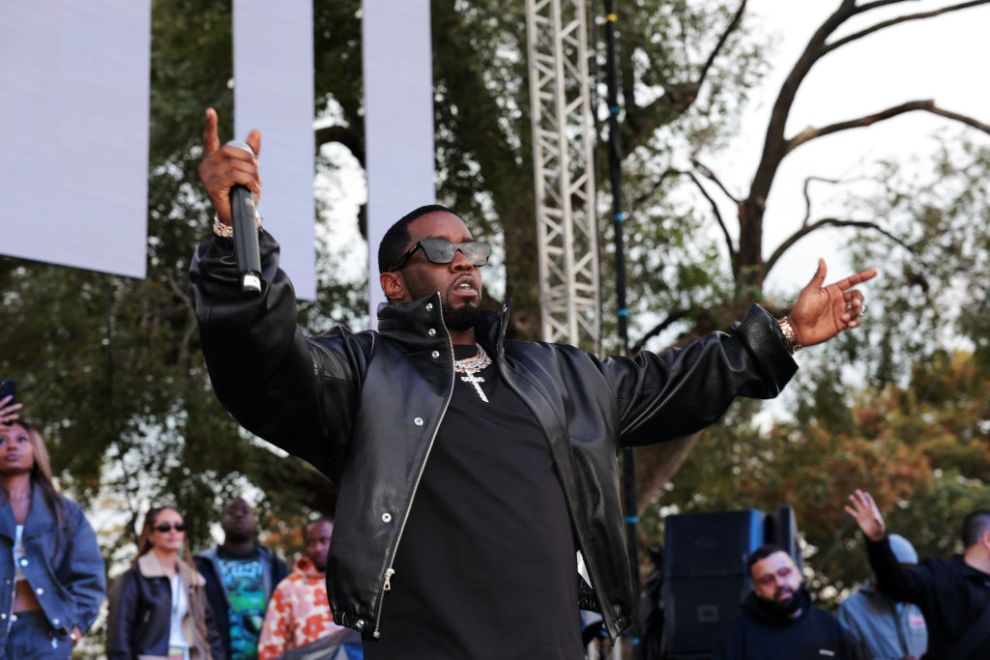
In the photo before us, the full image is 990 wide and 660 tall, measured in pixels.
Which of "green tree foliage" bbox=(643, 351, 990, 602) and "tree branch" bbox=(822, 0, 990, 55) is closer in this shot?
"tree branch" bbox=(822, 0, 990, 55)

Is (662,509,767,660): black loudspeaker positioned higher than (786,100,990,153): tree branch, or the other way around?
(786,100,990,153): tree branch

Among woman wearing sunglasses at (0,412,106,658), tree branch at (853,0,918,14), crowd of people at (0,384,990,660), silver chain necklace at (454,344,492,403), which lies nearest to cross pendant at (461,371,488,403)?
silver chain necklace at (454,344,492,403)

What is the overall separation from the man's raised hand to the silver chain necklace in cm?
69

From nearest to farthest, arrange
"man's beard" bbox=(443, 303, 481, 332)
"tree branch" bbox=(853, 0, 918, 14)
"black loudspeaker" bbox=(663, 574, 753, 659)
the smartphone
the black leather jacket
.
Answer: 1. the black leather jacket
2. "man's beard" bbox=(443, 303, 481, 332)
3. the smartphone
4. "black loudspeaker" bbox=(663, 574, 753, 659)
5. "tree branch" bbox=(853, 0, 918, 14)

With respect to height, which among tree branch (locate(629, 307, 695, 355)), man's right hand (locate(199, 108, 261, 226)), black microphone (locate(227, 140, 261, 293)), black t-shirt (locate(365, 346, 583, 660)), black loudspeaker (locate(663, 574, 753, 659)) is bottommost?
black loudspeaker (locate(663, 574, 753, 659))

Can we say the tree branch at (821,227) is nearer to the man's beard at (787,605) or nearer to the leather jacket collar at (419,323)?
the man's beard at (787,605)

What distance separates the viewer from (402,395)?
2645mm

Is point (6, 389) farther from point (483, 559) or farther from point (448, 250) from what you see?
point (483, 559)

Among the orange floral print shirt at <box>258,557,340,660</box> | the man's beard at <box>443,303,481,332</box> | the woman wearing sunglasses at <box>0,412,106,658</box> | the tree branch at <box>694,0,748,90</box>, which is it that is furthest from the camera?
the tree branch at <box>694,0,748,90</box>

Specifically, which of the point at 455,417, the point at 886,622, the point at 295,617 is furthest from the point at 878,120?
the point at 455,417

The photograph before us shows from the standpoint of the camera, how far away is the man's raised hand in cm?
294

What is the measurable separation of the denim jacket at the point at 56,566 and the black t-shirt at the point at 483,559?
11.0 ft

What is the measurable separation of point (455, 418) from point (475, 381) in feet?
0.48

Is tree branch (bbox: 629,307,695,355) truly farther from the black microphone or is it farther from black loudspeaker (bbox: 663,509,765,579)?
the black microphone
